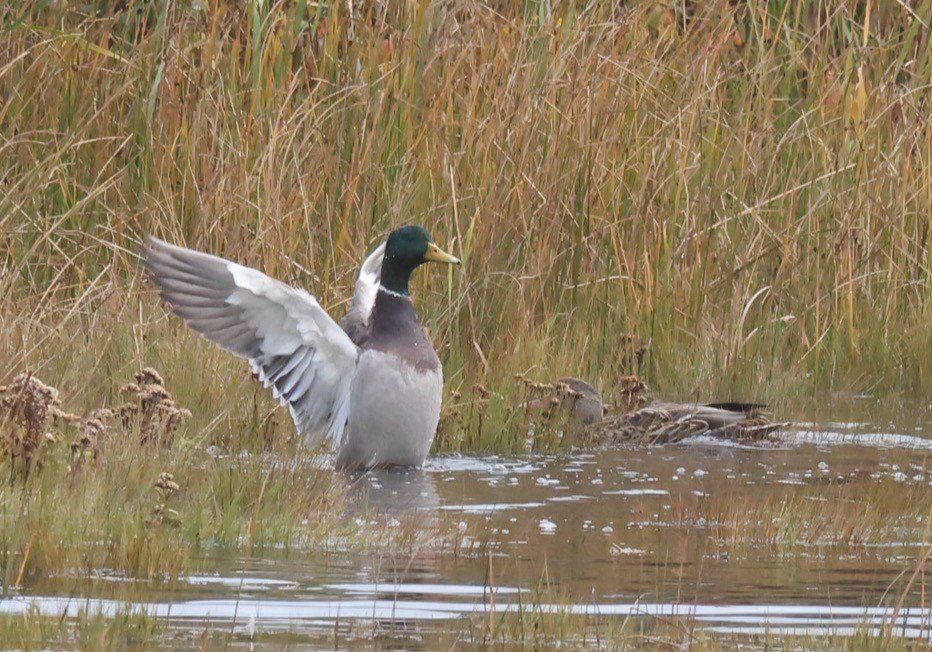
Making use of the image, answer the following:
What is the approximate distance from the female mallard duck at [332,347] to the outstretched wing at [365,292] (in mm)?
316

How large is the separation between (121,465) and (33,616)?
1452 mm

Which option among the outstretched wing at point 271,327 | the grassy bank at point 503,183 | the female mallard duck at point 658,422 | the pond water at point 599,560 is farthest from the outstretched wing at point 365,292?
the female mallard duck at point 658,422

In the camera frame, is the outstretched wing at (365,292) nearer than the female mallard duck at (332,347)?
No

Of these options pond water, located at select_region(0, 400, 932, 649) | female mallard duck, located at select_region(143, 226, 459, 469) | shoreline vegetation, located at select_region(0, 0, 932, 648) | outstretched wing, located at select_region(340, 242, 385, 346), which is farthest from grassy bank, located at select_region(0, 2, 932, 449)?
pond water, located at select_region(0, 400, 932, 649)

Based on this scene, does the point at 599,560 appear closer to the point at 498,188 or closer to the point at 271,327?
the point at 271,327

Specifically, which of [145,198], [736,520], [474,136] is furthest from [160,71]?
Answer: [736,520]

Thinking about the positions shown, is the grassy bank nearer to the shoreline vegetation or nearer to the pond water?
the shoreline vegetation

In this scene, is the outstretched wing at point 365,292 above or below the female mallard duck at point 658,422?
above

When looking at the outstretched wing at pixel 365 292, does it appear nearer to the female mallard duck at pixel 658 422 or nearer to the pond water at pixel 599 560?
the pond water at pixel 599 560

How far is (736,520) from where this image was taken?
5.86m

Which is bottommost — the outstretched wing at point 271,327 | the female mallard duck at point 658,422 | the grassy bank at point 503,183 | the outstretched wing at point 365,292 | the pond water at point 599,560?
the pond water at point 599,560

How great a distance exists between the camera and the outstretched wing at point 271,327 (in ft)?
23.7

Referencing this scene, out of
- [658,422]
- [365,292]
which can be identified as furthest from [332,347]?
[658,422]

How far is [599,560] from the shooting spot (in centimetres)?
540
